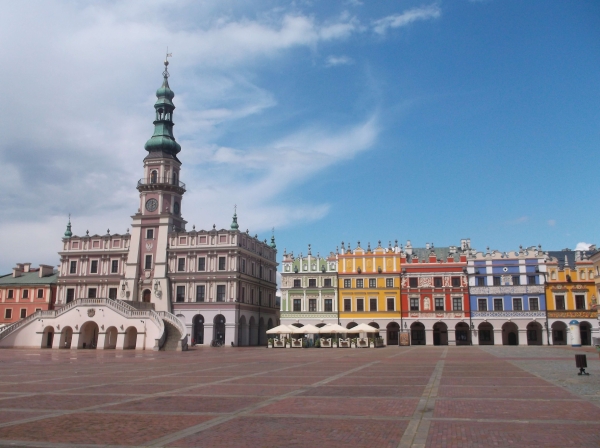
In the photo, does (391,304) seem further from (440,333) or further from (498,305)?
(498,305)

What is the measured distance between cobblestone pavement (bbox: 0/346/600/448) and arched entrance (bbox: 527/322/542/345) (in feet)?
162

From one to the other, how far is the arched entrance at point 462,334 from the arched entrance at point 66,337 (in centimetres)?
4427

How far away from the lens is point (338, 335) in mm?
68812

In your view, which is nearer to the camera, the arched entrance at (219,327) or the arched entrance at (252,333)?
the arched entrance at (219,327)

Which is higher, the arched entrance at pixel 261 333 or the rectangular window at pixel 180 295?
the rectangular window at pixel 180 295

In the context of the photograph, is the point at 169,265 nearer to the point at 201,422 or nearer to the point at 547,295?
the point at 547,295

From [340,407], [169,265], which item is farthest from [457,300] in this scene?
[340,407]

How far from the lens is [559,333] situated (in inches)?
2707

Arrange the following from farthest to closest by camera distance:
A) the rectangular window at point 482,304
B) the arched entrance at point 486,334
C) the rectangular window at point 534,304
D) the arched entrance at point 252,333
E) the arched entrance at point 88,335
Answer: the arched entrance at point 252,333
the arched entrance at point 486,334
the rectangular window at point 482,304
the rectangular window at point 534,304
the arched entrance at point 88,335

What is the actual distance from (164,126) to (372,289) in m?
33.3

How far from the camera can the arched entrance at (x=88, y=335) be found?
5941 centimetres

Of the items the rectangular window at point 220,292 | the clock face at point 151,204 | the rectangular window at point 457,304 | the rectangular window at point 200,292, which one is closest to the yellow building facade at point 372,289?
the rectangular window at point 457,304

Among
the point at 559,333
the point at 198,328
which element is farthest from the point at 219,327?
the point at 559,333

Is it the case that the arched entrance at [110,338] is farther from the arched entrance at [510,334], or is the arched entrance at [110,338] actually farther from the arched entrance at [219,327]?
the arched entrance at [510,334]
